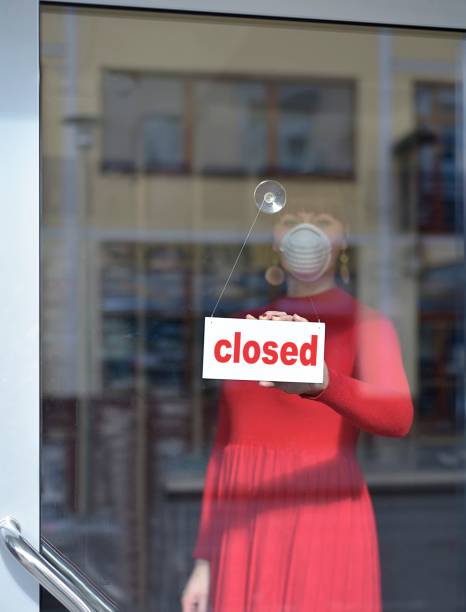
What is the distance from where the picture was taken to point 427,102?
7473mm

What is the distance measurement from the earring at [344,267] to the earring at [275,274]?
0.13m

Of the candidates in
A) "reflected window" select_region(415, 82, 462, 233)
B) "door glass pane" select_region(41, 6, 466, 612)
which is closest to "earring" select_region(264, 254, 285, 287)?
"door glass pane" select_region(41, 6, 466, 612)

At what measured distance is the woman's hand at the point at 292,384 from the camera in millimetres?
1550

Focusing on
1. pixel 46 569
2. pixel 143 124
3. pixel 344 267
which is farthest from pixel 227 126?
pixel 46 569

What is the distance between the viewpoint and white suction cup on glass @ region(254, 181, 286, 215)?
5.73 ft

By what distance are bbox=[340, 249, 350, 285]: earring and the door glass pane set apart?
0.04 feet

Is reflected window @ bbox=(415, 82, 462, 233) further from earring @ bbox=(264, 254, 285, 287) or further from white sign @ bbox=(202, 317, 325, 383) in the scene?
white sign @ bbox=(202, 317, 325, 383)

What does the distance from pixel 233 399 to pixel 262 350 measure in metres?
0.40

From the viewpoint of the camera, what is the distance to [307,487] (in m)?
1.84

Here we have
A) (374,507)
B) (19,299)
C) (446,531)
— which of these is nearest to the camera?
(19,299)

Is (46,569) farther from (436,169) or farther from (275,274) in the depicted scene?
(436,169)

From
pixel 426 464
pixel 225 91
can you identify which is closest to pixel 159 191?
pixel 225 91

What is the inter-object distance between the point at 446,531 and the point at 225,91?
21.3ft

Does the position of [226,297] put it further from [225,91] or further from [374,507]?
[225,91]
